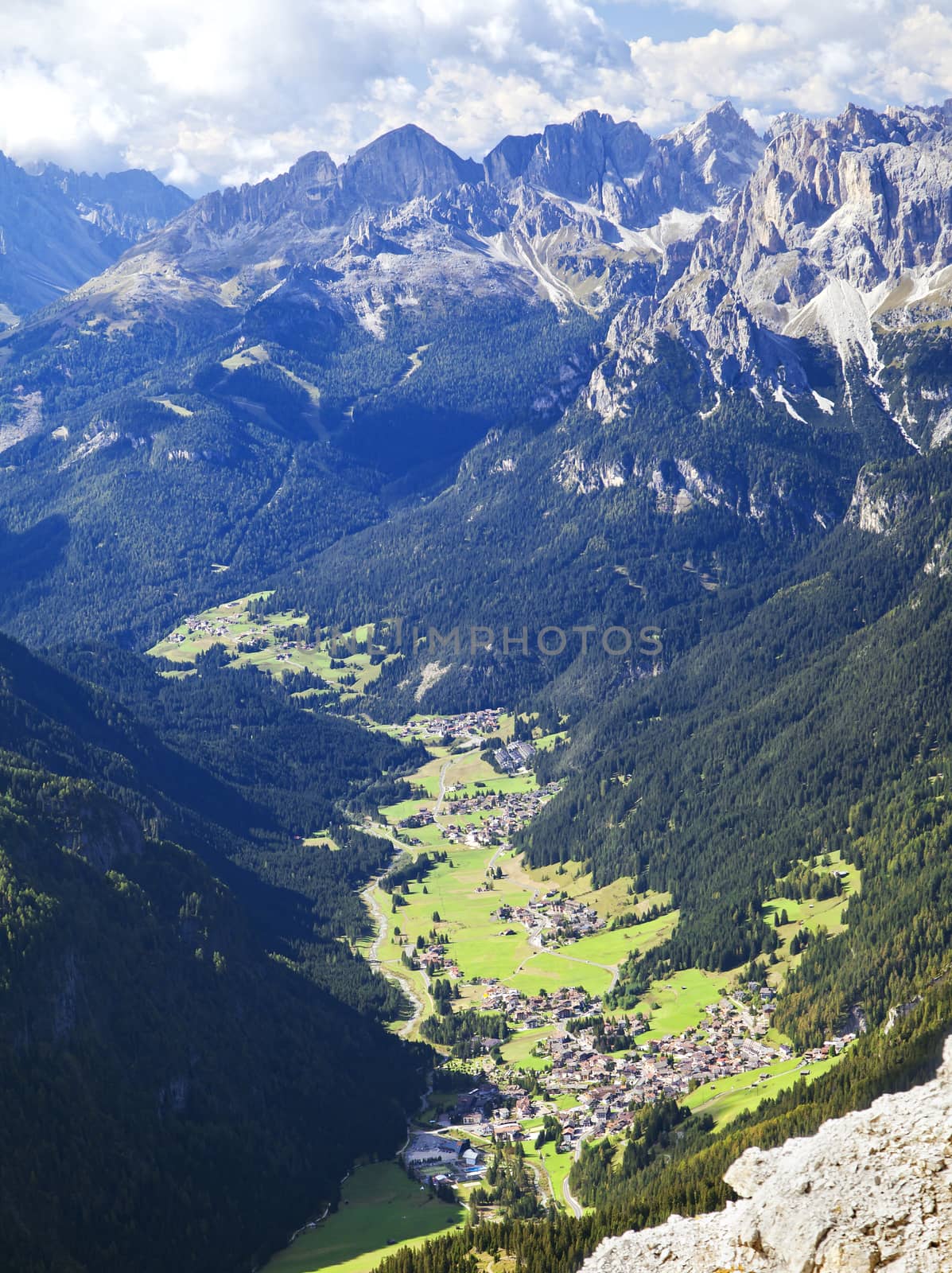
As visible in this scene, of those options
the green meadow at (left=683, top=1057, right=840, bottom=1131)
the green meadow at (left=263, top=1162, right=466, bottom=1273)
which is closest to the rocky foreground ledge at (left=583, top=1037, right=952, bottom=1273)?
the green meadow at (left=263, top=1162, right=466, bottom=1273)

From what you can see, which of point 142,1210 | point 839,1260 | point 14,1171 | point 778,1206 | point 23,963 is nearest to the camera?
point 839,1260

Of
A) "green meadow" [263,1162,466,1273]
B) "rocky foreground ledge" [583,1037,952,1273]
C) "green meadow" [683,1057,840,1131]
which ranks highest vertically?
"rocky foreground ledge" [583,1037,952,1273]

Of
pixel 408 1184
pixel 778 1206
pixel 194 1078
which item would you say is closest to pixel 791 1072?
pixel 408 1184

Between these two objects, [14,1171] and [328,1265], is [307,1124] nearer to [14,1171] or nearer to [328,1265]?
[328,1265]

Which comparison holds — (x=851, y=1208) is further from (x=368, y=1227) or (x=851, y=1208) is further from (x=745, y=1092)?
(x=745, y=1092)

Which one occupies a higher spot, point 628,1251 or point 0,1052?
point 0,1052

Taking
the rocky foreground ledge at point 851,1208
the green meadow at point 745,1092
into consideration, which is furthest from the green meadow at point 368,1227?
the rocky foreground ledge at point 851,1208

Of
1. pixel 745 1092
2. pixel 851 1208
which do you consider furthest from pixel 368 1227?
pixel 851 1208

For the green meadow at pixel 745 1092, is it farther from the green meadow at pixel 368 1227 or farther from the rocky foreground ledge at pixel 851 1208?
the rocky foreground ledge at pixel 851 1208

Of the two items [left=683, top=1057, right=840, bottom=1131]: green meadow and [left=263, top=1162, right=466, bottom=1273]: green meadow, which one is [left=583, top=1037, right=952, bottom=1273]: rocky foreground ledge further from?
[left=683, top=1057, right=840, bottom=1131]: green meadow
